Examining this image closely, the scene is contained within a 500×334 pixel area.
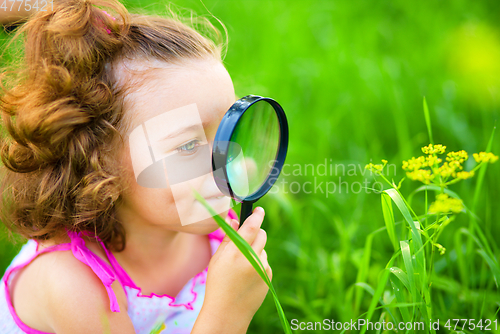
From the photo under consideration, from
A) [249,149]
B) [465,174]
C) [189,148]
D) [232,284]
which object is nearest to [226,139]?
A: [189,148]

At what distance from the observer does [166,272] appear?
4.92 ft

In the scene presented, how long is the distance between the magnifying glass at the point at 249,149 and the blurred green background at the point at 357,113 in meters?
0.48

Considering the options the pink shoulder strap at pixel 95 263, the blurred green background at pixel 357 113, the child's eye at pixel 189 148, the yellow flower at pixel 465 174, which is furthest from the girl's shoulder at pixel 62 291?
the yellow flower at pixel 465 174

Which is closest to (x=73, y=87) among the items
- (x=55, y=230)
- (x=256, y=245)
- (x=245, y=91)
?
(x=55, y=230)

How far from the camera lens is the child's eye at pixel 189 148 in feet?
3.69

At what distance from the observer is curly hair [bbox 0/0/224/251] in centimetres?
110

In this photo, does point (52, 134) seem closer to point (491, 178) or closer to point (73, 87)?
point (73, 87)

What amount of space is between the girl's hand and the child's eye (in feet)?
0.86

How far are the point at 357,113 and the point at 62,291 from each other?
199 centimetres

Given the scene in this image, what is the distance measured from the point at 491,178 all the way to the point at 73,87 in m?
1.92

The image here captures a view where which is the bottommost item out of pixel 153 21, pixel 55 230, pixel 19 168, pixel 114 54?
pixel 55 230

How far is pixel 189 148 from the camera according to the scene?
1.14 metres
